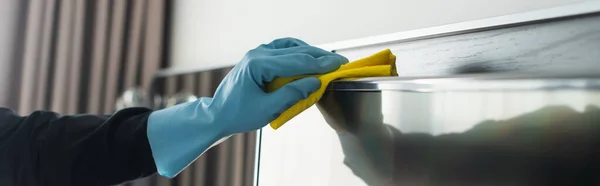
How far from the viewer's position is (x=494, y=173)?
0.42m

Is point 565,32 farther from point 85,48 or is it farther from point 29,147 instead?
point 85,48

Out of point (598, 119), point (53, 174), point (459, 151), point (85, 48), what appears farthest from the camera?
point (85, 48)

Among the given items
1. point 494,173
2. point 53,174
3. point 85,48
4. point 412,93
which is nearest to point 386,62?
point 412,93

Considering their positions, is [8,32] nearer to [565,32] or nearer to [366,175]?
[366,175]

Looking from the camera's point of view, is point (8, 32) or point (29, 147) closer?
point (29, 147)

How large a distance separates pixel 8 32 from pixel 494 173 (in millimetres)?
1558

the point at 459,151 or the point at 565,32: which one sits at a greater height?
the point at 565,32

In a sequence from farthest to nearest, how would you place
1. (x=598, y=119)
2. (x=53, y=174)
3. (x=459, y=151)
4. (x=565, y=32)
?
(x=53, y=174) → (x=565, y=32) → (x=459, y=151) → (x=598, y=119)

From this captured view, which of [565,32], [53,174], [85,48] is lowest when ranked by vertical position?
[53,174]

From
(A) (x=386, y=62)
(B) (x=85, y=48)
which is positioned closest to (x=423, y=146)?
(A) (x=386, y=62)

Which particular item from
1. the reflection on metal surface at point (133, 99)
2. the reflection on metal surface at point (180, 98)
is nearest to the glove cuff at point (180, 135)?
the reflection on metal surface at point (180, 98)

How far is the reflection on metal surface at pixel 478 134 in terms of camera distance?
361 mm

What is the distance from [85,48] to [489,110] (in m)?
1.52

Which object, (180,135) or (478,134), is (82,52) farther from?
(478,134)
